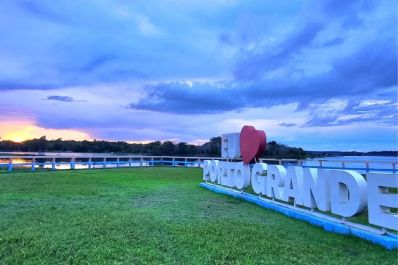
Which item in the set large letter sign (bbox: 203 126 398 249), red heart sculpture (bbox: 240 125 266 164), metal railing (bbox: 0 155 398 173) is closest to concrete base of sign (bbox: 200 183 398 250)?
large letter sign (bbox: 203 126 398 249)

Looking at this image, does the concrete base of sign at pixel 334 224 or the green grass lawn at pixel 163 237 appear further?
the concrete base of sign at pixel 334 224

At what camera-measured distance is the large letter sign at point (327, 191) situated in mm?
4922

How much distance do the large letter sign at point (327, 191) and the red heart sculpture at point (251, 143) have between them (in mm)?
32

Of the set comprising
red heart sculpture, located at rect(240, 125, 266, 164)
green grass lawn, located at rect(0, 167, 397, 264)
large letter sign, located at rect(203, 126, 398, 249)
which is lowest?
green grass lawn, located at rect(0, 167, 397, 264)

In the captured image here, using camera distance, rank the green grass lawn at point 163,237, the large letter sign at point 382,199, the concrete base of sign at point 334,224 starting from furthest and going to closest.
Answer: the concrete base of sign at point 334,224 → the large letter sign at point 382,199 → the green grass lawn at point 163,237

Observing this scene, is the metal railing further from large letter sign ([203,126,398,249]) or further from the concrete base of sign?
the concrete base of sign

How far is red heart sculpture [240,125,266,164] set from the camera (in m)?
11.0

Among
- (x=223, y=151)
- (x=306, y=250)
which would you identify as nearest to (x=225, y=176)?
(x=223, y=151)

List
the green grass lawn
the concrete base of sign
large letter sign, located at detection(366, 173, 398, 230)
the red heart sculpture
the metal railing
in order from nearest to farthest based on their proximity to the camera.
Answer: the green grass lawn < large letter sign, located at detection(366, 173, 398, 230) < the concrete base of sign < the red heart sculpture < the metal railing

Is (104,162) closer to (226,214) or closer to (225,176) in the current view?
(225,176)

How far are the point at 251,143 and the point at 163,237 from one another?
22.2 feet

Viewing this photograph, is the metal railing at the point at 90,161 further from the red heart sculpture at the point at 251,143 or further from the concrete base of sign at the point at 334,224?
the concrete base of sign at the point at 334,224

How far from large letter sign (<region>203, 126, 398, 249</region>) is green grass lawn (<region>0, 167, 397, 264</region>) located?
359mm

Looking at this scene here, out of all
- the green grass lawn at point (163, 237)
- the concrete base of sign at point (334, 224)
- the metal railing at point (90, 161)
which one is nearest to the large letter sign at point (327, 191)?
the concrete base of sign at point (334, 224)
